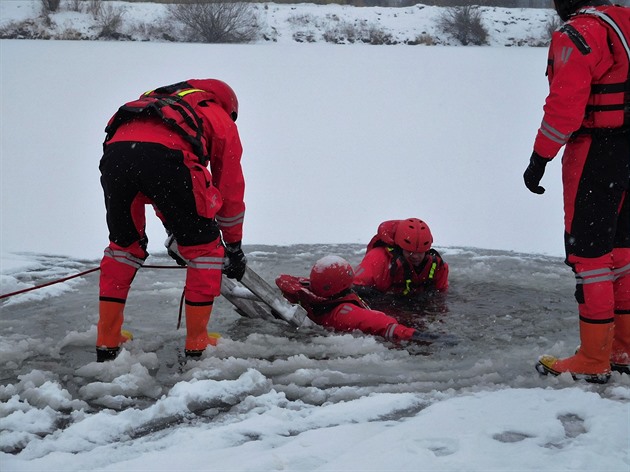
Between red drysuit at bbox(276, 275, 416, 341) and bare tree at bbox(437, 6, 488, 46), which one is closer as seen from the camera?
red drysuit at bbox(276, 275, 416, 341)

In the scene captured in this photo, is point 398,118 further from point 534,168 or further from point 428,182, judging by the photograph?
point 534,168

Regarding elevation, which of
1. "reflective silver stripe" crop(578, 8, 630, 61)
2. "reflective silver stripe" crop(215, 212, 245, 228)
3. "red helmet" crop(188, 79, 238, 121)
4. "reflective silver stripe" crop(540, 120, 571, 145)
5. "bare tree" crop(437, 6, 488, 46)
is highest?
"bare tree" crop(437, 6, 488, 46)

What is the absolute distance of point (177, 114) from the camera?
3.39 meters

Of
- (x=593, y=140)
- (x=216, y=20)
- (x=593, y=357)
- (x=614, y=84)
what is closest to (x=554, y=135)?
(x=593, y=140)

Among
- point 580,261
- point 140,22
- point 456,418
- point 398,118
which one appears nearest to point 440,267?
point 580,261

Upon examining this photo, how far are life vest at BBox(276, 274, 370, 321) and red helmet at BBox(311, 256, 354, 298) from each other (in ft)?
0.14

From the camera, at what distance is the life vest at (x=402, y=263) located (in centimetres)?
500

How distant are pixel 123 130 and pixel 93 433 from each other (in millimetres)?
1461

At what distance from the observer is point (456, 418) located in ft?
8.99

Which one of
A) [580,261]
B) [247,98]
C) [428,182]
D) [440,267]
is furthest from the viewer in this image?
[247,98]

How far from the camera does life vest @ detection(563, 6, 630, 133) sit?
3125 millimetres

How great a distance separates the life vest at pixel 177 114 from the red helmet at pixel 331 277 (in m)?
1.14

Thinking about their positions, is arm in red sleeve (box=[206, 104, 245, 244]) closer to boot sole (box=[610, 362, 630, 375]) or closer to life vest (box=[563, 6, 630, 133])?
life vest (box=[563, 6, 630, 133])

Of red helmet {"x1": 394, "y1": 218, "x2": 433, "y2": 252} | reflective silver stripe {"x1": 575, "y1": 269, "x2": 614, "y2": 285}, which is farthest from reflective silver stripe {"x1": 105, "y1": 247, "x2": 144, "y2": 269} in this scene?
reflective silver stripe {"x1": 575, "y1": 269, "x2": 614, "y2": 285}
